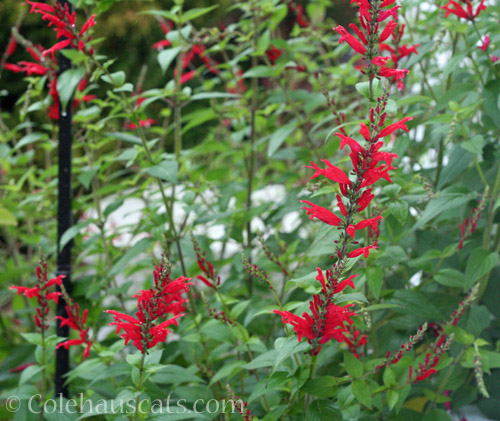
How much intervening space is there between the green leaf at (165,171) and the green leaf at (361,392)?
1.37 feet

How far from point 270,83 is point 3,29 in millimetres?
2790

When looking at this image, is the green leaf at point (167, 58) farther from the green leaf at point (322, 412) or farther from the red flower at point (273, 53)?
the green leaf at point (322, 412)

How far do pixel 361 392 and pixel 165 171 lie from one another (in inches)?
18.8

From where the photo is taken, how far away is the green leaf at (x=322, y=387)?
64 centimetres

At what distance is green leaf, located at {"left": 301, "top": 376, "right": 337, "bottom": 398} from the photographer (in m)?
0.64

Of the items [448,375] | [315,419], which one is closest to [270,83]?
[448,375]

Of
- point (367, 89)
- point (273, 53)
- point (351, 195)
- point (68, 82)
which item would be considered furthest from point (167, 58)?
point (351, 195)

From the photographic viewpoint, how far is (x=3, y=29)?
3646mm

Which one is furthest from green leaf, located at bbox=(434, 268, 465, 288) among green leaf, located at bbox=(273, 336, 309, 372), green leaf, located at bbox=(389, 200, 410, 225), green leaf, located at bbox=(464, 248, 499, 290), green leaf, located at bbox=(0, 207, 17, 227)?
green leaf, located at bbox=(0, 207, 17, 227)

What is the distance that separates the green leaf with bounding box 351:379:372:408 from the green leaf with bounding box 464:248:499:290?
0.24 meters

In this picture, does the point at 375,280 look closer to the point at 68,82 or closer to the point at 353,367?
the point at 353,367

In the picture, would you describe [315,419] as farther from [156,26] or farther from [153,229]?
[156,26]

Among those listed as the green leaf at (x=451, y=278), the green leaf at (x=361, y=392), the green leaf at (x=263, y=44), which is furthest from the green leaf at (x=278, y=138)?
the green leaf at (x=361, y=392)

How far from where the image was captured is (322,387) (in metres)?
0.64
